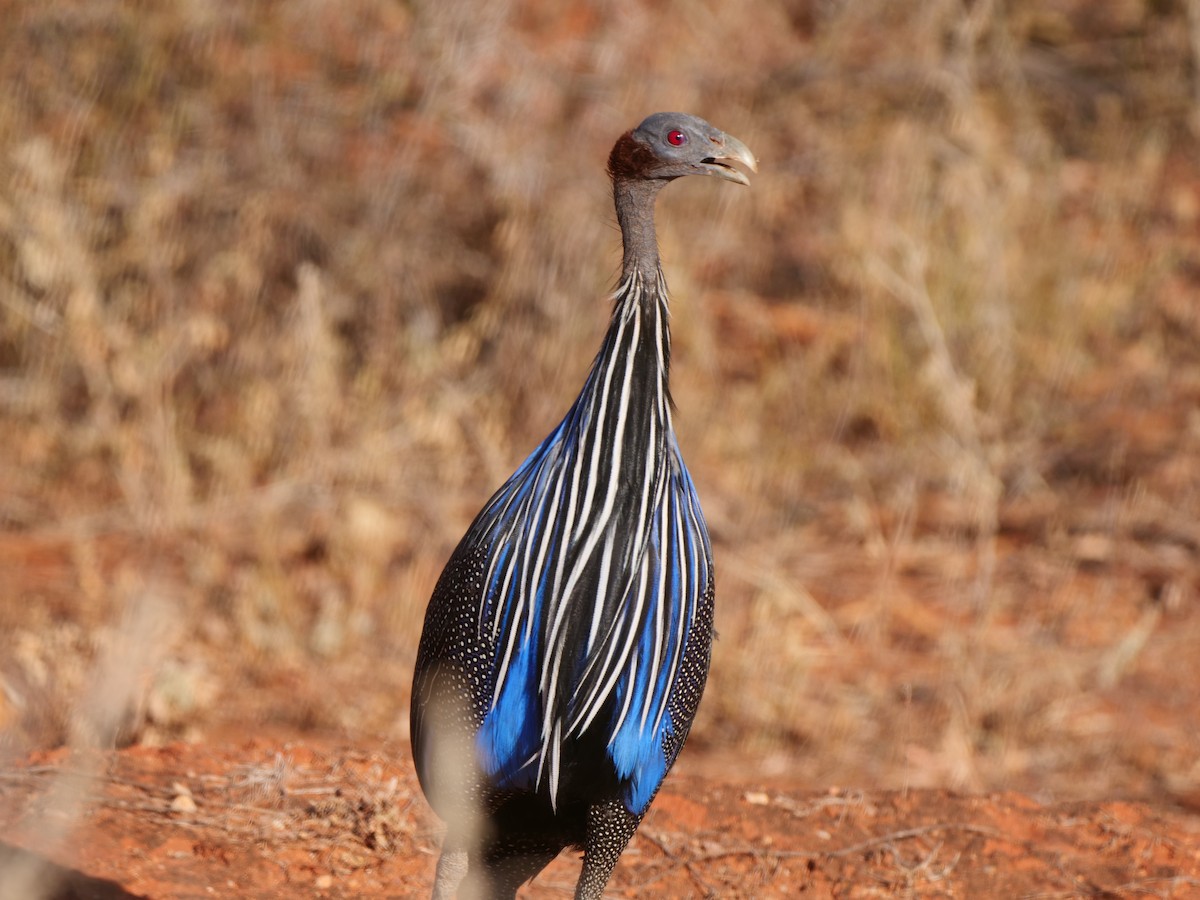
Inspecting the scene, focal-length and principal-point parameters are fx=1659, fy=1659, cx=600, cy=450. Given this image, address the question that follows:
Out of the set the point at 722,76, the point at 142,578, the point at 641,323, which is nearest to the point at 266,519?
the point at 142,578

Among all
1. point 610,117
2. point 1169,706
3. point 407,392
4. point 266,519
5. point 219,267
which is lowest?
point 1169,706

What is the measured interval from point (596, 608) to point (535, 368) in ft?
12.7

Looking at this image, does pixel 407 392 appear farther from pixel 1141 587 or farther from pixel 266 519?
pixel 1141 587

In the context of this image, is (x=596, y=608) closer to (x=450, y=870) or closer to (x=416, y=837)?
(x=450, y=870)

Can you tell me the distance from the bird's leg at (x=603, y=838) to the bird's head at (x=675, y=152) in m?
1.24

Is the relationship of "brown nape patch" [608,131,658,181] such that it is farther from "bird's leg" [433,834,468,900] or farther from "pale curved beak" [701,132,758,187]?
"bird's leg" [433,834,468,900]

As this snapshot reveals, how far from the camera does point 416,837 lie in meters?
4.18

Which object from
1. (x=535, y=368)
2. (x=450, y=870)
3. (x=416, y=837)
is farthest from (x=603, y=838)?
(x=535, y=368)

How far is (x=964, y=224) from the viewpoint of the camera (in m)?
7.41

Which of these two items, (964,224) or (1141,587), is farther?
(964,224)

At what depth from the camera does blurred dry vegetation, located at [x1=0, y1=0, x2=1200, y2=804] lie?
605 centimetres

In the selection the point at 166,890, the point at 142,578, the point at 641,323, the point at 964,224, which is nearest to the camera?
the point at 641,323

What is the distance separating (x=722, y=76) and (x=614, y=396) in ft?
15.1

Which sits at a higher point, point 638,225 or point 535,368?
point 638,225
